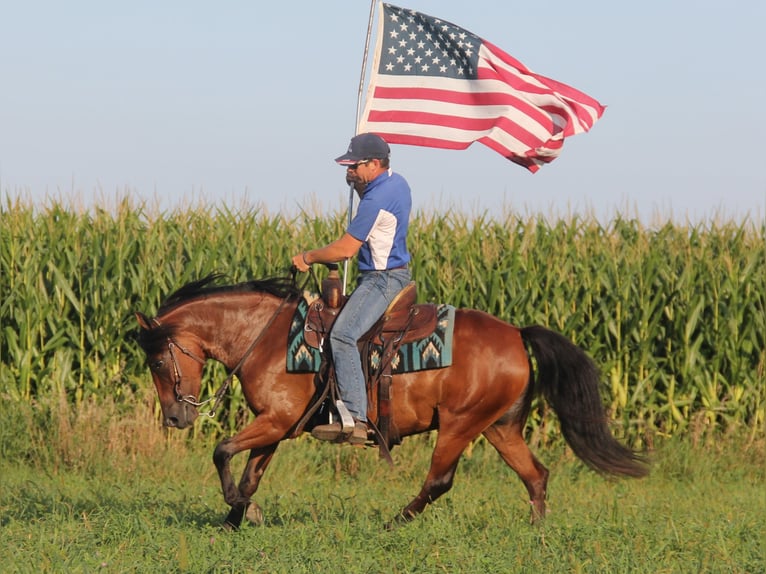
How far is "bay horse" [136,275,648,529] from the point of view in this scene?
8.38 m

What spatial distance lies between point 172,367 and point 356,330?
1.58 meters

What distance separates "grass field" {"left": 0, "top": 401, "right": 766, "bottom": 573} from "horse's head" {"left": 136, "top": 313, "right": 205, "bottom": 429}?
2.79 ft

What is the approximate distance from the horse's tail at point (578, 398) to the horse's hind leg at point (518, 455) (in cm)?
37

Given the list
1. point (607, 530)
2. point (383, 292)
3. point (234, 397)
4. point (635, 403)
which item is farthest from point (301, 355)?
point (635, 403)

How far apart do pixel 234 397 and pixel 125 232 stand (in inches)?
108

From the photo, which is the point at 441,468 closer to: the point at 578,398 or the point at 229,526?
the point at 578,398

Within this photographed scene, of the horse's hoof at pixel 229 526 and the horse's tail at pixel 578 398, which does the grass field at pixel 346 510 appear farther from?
the horse's tail at pixel 578 398

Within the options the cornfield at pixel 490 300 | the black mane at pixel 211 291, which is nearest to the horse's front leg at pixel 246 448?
the black mane at pixel 211 291

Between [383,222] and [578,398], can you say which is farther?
[578,398]

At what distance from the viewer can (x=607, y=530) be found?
316 inches

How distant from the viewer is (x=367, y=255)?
8312mm

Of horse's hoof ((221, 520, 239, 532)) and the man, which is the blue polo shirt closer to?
the man

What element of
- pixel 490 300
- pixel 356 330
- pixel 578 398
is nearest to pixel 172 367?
pixel 356 330

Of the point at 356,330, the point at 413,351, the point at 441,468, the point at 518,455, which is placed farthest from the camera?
the point at 518,455
